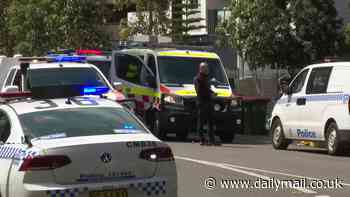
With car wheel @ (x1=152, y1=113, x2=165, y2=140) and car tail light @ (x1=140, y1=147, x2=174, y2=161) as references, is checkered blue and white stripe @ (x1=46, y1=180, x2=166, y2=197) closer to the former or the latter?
car tail light @ (x1=140, y1=147, x2=174, y2=161)

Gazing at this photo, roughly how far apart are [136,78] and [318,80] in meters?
7.18

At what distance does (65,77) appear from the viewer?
55.7 ft

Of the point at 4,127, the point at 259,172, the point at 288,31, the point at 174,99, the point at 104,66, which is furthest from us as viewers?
the point at 288,31

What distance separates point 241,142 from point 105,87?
604cm

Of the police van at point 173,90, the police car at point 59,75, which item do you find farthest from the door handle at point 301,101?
the police car at point 59,75

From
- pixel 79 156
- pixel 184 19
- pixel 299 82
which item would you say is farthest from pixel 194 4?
pixel 79 156

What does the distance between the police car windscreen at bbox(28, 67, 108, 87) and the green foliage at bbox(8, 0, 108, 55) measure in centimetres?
2772

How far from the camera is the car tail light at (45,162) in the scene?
7754 millimetres

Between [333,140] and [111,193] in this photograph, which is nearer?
[111,193]

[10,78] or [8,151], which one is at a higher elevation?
[8,151]

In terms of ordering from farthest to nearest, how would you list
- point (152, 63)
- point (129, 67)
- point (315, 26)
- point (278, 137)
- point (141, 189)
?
point (315, 26)
point (129, 67)
point (152, 63)
point (278, 137)
point (141, 189)

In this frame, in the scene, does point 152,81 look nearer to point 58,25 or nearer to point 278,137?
point 278,137

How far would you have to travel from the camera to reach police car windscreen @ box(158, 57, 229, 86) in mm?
21859

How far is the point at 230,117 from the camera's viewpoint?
2155cm
